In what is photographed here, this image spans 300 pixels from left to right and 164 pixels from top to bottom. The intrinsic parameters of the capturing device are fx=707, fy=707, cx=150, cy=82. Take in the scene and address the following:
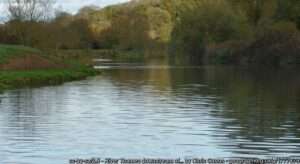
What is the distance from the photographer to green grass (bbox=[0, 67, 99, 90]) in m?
47.6

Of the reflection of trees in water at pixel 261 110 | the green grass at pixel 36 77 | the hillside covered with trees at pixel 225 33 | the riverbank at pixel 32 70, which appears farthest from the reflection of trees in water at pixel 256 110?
the hillside covered with trees at pixel 225 33

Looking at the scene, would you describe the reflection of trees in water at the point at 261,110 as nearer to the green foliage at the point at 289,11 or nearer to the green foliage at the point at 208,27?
the green foliage at the point at 289,11

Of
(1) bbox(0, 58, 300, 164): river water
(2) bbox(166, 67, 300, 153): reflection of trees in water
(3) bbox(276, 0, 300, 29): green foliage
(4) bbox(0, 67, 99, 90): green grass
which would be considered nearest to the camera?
(1) bbox(0, 58, 300, 164): river water

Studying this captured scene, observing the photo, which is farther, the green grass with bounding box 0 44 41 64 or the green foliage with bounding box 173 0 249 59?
the green foliage with bounding box 173 0 249 59

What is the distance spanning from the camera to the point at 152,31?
544 ft

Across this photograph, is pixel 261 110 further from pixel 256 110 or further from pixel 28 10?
pixel 28 10

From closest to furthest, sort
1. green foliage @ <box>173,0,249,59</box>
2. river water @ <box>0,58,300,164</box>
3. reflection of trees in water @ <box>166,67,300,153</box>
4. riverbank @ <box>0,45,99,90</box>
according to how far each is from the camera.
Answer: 1. river water @ <box>0,58,300,164</box>
2. reflection of trees in water @ <box>166,67,300,153</box>
3. riverbank @ <box>0,45,99,90</box>
4. green foliage @ <box>173,0,249,59</box>

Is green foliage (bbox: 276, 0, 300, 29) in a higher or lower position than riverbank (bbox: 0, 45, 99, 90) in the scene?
higher

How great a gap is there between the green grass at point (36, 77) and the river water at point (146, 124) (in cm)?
634

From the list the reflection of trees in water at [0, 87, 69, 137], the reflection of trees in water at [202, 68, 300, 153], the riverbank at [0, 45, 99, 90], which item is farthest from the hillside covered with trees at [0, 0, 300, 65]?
the reflection of trees in water at [0, 87, 69, 137]

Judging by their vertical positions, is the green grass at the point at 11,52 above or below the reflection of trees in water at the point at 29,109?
above

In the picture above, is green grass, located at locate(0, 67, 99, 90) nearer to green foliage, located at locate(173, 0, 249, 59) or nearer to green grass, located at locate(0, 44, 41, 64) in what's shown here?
green grass, located at locate(0, 44, 41, 64)

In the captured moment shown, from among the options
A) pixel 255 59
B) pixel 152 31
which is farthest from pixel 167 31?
pixel 255 59

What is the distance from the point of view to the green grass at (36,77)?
47.6 m
